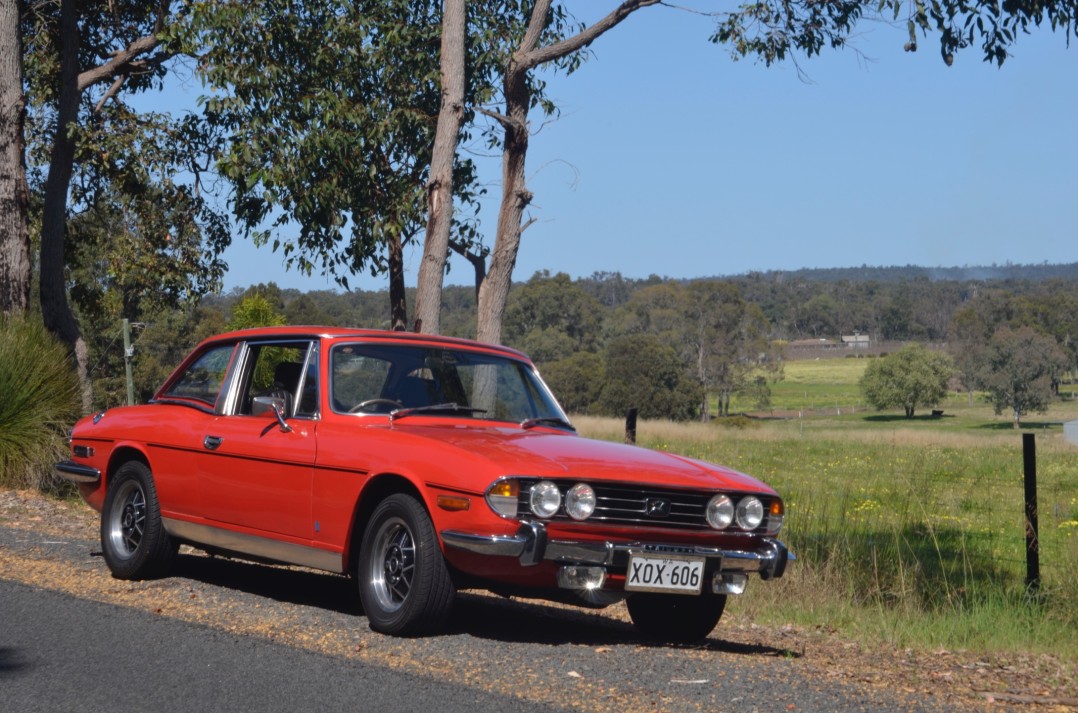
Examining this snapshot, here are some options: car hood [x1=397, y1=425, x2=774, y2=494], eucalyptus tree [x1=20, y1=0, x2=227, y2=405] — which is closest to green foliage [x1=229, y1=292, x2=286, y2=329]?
eucalyptus tree [x1=20, y1=0, x2=227, y2=405]

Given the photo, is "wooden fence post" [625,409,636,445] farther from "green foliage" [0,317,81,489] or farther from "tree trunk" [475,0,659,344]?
"green foliage" [0,317,81,489]

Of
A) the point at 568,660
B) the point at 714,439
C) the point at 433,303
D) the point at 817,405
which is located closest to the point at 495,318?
the point at 433,303

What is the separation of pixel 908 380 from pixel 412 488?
105 meters

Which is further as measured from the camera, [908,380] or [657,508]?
[908,380]

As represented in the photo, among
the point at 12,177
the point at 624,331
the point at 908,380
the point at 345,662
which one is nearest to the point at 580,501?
the point at 345,662

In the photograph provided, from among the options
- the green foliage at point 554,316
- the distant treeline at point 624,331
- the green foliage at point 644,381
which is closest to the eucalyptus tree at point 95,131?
the distant treeline at point 624,331

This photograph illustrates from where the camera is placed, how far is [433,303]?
603 inches

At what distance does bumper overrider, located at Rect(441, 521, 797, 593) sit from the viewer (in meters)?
5.89

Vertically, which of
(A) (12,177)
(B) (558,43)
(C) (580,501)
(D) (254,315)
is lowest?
(C) (580,501)

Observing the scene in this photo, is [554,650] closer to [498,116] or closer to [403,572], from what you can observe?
[403,572]

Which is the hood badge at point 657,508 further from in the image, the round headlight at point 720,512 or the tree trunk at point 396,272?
the tree trunk at point 396,272

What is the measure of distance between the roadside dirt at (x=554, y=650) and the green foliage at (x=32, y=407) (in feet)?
15.6

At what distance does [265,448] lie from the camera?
729 cm

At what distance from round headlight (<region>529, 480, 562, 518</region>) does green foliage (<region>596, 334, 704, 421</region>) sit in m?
76.0
